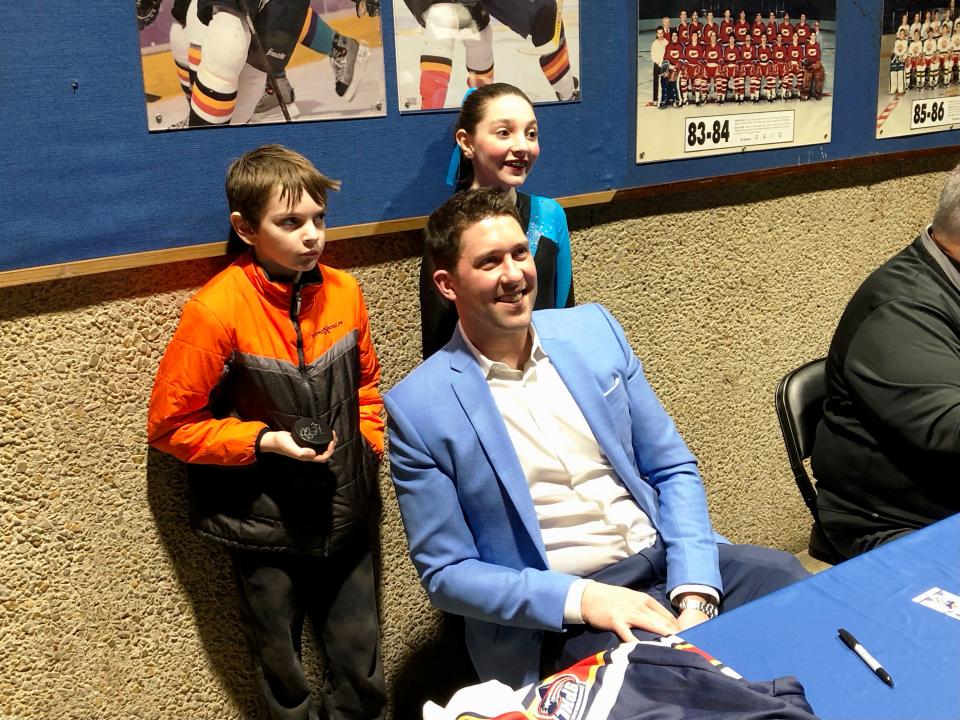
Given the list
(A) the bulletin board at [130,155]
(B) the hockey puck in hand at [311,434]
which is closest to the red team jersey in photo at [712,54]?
(A) the bulletin board at [130,155]

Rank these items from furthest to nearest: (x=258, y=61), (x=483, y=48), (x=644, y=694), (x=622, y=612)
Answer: (x=483, y=48) → (x=258, y=61) → (x=622, y=612) → (x=644, y=694)

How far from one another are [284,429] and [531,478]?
1.81 feet

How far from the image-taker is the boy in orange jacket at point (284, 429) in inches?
71.0

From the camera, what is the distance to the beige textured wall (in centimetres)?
186

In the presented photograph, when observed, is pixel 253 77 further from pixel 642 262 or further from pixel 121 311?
pixel 642 262

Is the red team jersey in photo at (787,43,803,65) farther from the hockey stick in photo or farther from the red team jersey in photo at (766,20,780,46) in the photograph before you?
the hockey stick in photo

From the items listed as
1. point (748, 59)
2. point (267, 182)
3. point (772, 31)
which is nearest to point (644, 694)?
point (267, 182)

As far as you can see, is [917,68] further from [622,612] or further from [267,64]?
[622,612]

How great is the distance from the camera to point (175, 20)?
1868 mm

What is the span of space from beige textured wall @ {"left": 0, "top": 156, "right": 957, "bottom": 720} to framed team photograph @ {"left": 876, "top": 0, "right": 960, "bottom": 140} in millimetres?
762

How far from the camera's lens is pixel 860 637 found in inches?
48.8

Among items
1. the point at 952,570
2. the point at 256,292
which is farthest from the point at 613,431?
the point at 256,292

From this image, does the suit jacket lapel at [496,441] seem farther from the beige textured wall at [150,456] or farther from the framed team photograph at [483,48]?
the framed team photograph at [483,48]

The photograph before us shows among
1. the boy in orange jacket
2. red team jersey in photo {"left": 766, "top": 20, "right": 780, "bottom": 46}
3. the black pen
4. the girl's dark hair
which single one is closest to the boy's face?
the boy in orange jacket
